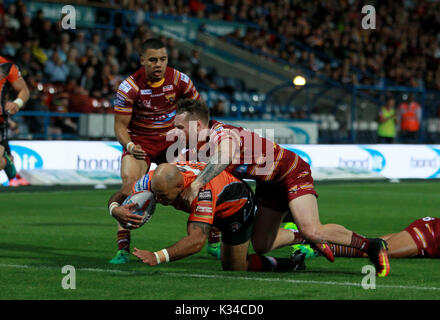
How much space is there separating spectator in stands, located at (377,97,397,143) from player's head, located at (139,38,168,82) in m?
17.8

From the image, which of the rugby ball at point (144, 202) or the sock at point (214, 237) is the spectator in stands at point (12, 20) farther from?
the rugby ball at point (144, 202)

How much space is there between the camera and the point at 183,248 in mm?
7328

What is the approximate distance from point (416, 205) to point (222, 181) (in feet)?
29.6

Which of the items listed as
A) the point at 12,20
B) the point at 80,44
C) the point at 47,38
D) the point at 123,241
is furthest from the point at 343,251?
the point at 12,20

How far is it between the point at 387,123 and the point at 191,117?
775 inches

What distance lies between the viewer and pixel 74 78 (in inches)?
890

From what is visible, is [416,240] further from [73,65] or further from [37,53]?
[37,53]

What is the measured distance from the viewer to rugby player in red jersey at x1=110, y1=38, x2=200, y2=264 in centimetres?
979

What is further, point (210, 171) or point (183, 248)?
point (210, 171)

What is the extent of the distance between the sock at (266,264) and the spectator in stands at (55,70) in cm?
1498

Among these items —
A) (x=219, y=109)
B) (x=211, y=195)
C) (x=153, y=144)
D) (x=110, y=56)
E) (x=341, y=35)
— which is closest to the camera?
(x=211, y=195)

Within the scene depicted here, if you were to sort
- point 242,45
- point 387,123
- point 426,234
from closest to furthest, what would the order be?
point 426,234, point 387,123, point 242,45
